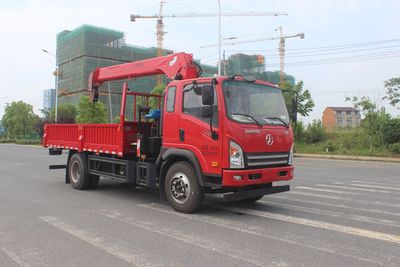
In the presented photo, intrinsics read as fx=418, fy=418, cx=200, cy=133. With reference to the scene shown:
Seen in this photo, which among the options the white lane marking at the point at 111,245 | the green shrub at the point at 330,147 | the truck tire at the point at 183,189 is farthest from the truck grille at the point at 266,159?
the green shrub at the point at 330,147

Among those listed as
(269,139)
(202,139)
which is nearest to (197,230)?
(202,139)

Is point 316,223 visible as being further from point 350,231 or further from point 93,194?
point 93,194

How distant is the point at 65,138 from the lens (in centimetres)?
1219

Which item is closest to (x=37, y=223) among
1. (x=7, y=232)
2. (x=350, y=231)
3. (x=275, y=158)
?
(x=7, y=232)

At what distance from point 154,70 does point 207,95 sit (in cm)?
293

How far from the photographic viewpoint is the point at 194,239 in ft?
20.0

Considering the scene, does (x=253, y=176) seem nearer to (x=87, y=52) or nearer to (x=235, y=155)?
(x=235, y=155)

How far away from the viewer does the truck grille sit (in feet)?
24.6

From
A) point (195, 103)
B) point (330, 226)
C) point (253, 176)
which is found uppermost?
point (195, 103)

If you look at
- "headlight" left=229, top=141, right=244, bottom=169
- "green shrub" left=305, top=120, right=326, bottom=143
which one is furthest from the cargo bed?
"green shrub" left=305, top=120, right=326, bottom=143

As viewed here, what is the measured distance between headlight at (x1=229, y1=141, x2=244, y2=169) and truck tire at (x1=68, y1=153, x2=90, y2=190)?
527cm

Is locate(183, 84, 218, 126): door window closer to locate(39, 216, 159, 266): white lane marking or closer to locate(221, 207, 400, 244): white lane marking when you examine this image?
locate(221, 207, 400, 244): white lane marking

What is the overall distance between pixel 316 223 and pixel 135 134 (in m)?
4.68

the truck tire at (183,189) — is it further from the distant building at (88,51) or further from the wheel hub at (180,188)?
the distant building at (88,51)
